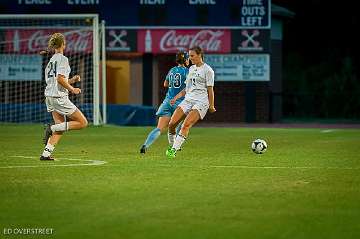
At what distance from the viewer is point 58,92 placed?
1653cm

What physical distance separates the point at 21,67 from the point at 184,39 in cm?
571

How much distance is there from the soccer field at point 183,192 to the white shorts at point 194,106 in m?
0.78

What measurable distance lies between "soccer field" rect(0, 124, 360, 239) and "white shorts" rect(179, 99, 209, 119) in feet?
2.57

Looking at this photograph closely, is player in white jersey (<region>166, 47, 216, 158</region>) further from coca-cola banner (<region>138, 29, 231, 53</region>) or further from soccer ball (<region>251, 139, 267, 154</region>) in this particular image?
coca-cola banner (<region>138, 29, 231, 53</region>)

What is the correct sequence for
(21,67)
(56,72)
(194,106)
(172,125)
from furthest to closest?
(21,67)
(172,125)
(194,106)
(56,72)

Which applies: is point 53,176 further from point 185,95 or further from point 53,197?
point 185,95

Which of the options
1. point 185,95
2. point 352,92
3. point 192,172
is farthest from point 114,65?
point 192,172

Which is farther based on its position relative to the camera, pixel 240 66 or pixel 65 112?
pixel 240 66

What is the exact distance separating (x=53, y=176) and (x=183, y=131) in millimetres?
4225

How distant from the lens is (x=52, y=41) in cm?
1612

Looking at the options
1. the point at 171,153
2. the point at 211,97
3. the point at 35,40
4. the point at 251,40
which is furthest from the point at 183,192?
the point at 251,40

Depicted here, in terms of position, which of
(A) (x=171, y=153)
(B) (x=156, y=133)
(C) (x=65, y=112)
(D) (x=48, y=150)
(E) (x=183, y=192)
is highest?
(C) (x=65, y=112)

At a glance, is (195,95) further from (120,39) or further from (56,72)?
(120,39)

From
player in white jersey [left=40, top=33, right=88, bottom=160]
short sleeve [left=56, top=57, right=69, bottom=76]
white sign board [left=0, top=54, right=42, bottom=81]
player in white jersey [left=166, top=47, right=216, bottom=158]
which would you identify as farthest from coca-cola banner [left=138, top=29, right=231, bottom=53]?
short sleeve [left=56, top=57, right=69, bottom=76]
